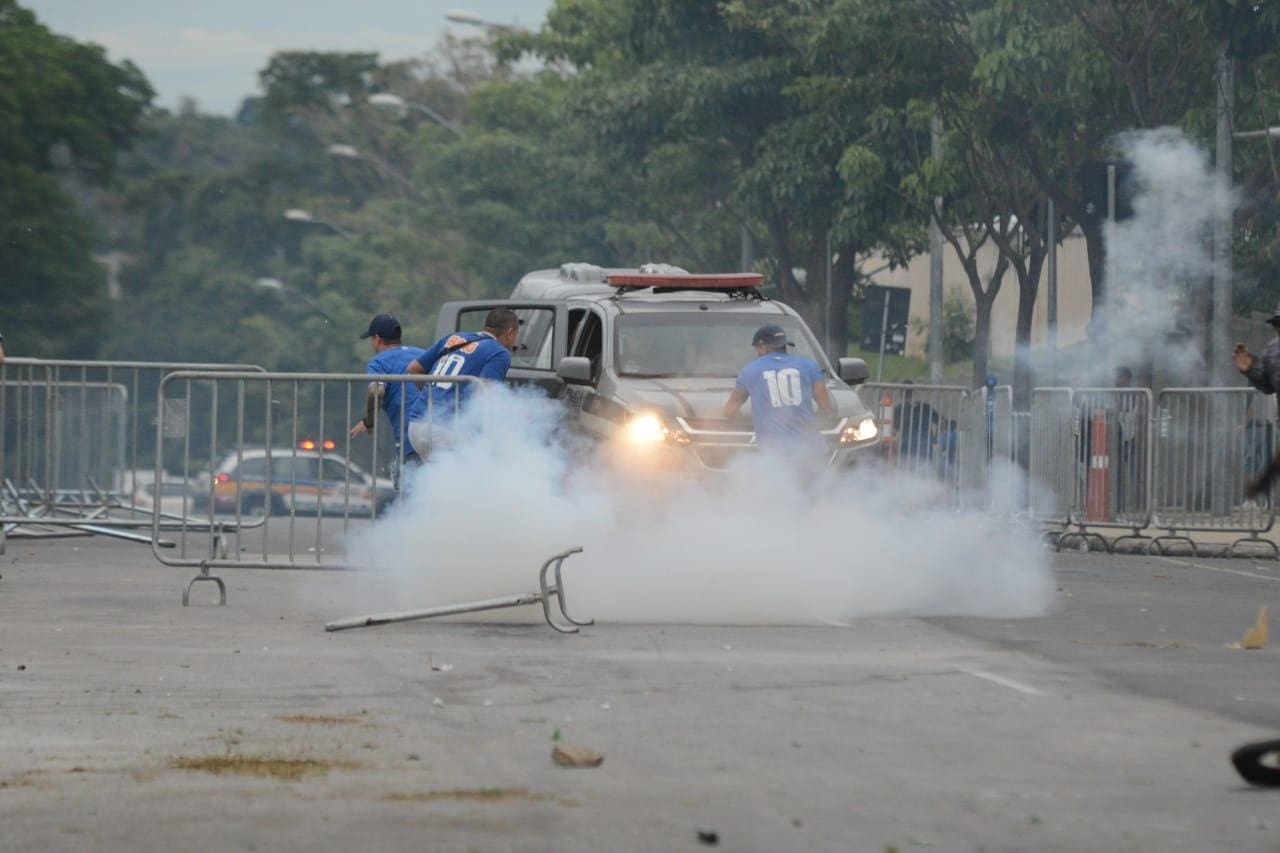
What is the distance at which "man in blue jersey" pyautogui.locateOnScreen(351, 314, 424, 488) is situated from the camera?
41.3 feet

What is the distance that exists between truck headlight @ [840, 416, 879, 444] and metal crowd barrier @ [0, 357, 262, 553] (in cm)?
505

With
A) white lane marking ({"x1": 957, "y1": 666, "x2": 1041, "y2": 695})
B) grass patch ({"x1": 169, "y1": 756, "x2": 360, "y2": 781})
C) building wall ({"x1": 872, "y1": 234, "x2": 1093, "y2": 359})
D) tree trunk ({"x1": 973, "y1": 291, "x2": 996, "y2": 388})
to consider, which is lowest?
grass patch ({"x1": 169, "y1": 756, "x2": 360, "y2": 781})

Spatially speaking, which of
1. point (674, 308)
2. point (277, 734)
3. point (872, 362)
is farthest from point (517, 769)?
point (872, 362)

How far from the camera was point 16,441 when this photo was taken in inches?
671

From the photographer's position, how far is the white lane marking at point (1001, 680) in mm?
9281

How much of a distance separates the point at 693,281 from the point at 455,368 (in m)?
3.54

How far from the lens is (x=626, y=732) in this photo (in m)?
8.08

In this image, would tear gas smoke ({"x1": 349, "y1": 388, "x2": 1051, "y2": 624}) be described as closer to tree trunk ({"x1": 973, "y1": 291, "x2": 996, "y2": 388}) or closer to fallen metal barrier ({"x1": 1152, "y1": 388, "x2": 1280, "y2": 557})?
fallen metal barrier ({"x1": 1152, "y1": 388, "x2": 1280, "y2": 557})

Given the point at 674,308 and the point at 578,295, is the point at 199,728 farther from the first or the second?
the point at 578,295

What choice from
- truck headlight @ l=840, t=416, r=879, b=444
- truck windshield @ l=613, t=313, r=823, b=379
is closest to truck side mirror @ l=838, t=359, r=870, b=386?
truck windshield @ l=613, t=313, r=823, b=379

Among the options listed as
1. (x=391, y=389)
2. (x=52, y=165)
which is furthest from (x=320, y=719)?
(x=52, y=165)

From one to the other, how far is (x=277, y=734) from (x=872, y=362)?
57563 millimetres

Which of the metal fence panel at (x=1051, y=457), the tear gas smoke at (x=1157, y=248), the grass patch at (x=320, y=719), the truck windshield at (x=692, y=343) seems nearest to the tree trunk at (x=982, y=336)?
the tear gas smoke at (x=1157, y=248)

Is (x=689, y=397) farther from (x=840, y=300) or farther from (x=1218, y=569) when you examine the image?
(x=840, y=300)
